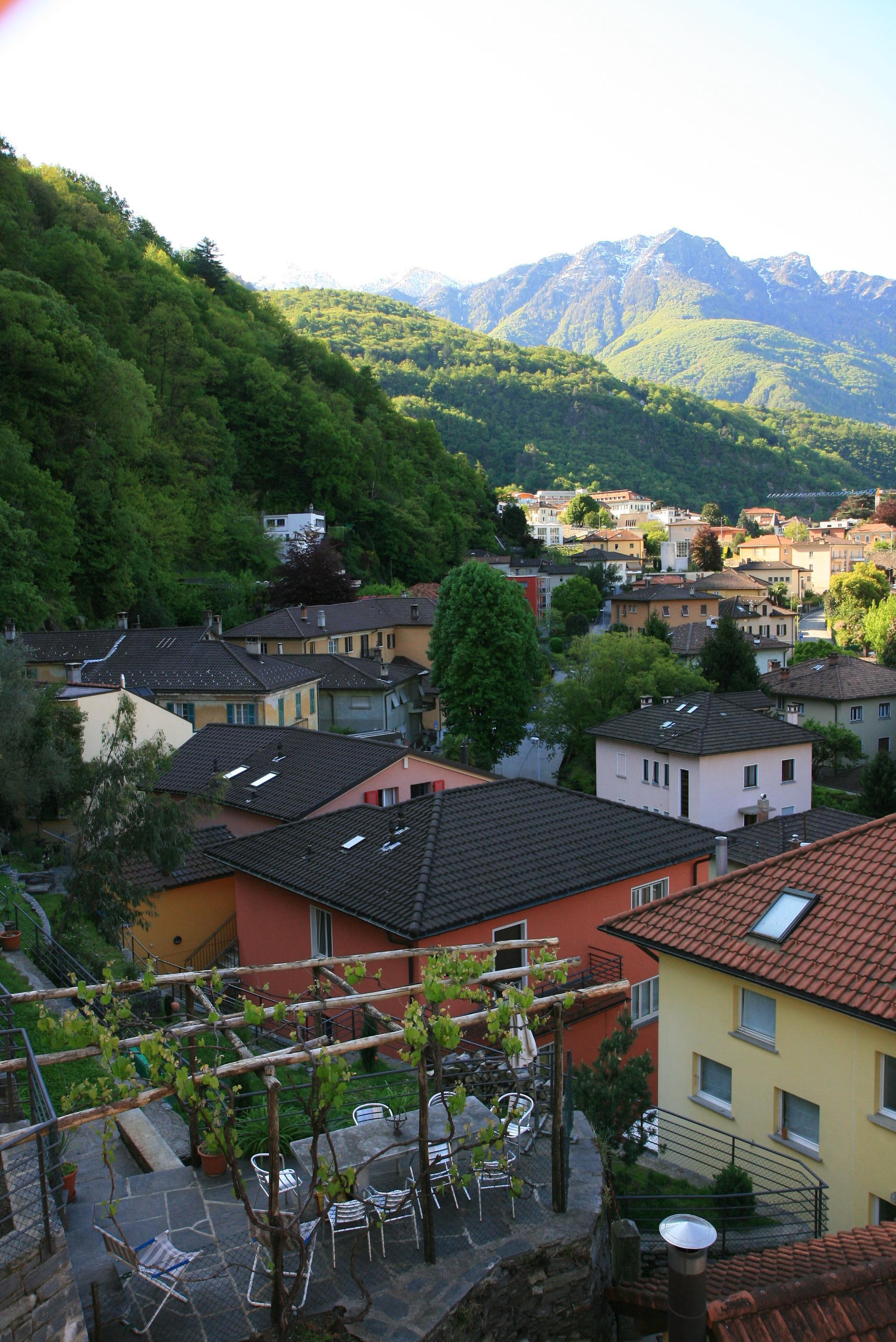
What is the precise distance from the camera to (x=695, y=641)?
6488 cm

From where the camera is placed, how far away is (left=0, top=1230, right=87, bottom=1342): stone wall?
202 inches

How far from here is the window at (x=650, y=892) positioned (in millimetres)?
16781

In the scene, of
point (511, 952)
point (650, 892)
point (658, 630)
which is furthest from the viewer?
point (658, 630)

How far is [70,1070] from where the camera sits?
10828 mm

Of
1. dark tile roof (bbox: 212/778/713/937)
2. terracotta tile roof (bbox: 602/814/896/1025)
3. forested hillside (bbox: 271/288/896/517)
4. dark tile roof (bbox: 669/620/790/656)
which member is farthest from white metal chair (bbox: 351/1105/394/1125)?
forested hillside (bbox: 271/288/896/517)

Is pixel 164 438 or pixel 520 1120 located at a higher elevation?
pixel 164 438

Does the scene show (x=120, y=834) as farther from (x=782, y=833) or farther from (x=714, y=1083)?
(x=782, y=833)

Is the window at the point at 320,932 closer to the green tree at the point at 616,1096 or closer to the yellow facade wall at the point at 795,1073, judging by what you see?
the yellow facade wall at the point at 795,1073

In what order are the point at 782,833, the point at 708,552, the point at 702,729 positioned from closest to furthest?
1. the point at 782,833
2. the point at 702,729
3. the point at 708,552

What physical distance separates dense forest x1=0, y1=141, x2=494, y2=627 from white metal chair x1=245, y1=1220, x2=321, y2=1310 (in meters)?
34.9

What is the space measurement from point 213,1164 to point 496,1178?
2.20 m

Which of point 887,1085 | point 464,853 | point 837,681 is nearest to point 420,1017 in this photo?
point 887,1085

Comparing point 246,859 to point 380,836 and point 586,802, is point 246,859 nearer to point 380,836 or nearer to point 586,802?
point 380,836

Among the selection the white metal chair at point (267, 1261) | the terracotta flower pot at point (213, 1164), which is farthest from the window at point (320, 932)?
the white metal chair at point (267, 1261)
